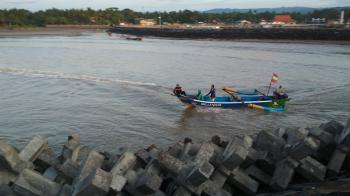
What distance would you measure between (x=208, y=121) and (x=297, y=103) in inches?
302

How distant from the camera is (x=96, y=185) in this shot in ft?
18.9

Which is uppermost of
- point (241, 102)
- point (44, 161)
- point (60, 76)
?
point (44, 161)

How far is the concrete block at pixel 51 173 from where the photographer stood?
7.57 metres

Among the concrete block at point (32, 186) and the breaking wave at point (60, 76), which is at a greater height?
the concrete block at point (32, 186)

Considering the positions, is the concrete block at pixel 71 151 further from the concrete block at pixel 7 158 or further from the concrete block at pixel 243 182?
the concrete block at pixel 243 182

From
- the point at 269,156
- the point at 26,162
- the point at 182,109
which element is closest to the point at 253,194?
the point at 269,156

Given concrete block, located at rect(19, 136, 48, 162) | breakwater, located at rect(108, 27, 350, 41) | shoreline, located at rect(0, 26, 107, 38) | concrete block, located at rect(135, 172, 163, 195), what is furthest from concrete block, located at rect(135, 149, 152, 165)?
shoreline, located at rect(0, 26, 107, 38)

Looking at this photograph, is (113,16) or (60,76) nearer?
(60,76)

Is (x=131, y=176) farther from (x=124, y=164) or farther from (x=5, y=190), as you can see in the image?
(x=5, y=190)

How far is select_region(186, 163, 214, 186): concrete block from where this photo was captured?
20.2ft

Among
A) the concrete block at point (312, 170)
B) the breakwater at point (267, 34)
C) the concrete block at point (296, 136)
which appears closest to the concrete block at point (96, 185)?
the concrete block at point (312, 170)

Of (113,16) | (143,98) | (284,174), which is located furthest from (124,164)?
(113,16)

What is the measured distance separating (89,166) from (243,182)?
2.69 metres

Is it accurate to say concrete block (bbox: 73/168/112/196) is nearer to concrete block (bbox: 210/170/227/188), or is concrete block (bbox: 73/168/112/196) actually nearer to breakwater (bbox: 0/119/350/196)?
breakwater (bbox: 0/119/350/196)
